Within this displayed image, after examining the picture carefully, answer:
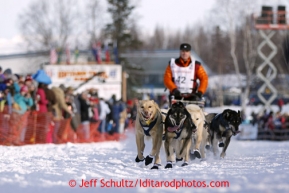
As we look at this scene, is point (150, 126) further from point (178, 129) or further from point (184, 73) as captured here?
point (184, 73)

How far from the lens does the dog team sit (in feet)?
23.7

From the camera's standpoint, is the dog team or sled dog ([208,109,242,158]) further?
sled dog ([208,109,242,158])

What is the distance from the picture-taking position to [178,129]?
7301 millimetres

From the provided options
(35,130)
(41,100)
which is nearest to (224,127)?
(35,130)

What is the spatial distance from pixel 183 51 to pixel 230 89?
4370cm

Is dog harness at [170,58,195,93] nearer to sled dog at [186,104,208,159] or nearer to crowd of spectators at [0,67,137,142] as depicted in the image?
sled dog at [186,104,208,159]

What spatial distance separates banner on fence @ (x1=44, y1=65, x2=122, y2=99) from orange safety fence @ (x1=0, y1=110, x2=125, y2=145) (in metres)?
9.79

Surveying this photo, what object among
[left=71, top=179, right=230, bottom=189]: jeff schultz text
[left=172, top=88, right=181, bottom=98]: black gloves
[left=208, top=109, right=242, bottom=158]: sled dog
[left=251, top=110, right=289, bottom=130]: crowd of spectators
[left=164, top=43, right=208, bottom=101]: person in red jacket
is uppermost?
[left=164, top=43, right=208, bottom=101]: person in red jacket

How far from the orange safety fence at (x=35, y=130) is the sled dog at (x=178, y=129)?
4.89 m

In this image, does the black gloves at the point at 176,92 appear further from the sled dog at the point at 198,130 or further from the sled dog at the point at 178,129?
the sled dog at the point at 178,129

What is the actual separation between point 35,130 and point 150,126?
5591mm

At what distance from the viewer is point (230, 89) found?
51.9 meters

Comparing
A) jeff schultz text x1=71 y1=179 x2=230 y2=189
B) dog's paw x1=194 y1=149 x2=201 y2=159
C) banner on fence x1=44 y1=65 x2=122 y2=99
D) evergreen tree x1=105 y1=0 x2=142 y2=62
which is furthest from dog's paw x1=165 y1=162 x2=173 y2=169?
evergreen tree x1=105 y1=0 x2=142 y2=62

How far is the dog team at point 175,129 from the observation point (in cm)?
722
